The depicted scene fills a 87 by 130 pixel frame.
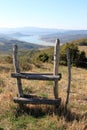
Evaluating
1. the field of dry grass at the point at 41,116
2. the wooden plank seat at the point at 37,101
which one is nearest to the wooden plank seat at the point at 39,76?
the wooden plank seat at the point at 37,101

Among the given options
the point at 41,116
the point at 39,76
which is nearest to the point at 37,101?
the point at 41,116

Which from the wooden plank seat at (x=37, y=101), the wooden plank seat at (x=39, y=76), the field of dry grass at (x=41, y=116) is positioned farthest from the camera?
the wooden plank seat at (x=37, y=101)

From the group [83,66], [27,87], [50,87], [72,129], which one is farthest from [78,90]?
[83,66]

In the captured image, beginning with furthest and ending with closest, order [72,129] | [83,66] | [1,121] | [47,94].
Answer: [83,66], [47,94], [1,121], [72,129]

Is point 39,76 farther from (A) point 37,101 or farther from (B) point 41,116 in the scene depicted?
(B) point 41,116

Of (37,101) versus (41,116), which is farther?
(37,101)

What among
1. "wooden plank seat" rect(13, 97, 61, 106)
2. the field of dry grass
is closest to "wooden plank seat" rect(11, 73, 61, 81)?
"wooden plank seat" rect(13, 97, 61, 106)

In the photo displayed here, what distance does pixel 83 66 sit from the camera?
3278 centimetres

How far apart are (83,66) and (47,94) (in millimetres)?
22097

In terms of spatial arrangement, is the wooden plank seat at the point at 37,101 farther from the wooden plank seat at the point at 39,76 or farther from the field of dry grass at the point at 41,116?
the wooden plank seat at the point at 39,76

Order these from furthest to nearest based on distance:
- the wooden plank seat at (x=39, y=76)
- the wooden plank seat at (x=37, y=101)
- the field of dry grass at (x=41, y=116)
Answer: the wooden plank seat at (x=37, y=101) < the wooden plank seat at (x=39, y=76) < the field of dry grass at (x=41, y=116)

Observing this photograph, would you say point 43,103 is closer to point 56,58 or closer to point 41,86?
point 56,58

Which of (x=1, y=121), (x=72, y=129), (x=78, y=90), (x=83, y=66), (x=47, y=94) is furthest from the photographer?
(x=83, y=66)

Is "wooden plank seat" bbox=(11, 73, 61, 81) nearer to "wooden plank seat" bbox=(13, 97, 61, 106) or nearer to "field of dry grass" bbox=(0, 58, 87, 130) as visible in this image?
"wooden plank seat" bbox=(13, 97, 61, 106)
